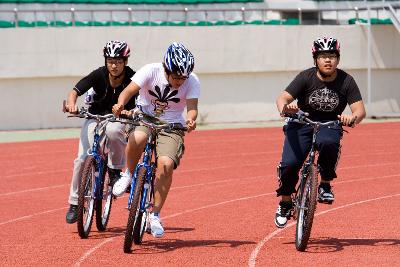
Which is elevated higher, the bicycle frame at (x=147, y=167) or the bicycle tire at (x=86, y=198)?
the bicycle frame at (x=147, y=167)

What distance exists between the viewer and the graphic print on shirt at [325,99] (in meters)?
10.7

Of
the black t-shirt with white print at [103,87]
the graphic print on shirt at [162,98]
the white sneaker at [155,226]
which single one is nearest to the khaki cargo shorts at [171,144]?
the graphic print on shirt at [162,98]

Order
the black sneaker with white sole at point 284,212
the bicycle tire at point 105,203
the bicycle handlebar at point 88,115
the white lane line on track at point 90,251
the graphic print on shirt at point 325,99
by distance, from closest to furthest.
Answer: the white lane line on track at point 90,251 < the graphic print on shirt at point 325,99 < the black sneaker with white sole at point 284,212 < the bicycle handlebar at point 88,115 < the bicycle tire at point 105,203

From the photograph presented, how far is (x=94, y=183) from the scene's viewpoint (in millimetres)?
11523

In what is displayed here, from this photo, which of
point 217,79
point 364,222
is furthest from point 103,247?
point 217,79

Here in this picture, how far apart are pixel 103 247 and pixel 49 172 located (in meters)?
9.05

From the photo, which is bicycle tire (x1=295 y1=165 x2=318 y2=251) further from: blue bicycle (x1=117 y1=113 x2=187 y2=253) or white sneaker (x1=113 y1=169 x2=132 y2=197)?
white sneaker (x1=113 y1=169 x2=132 y2=197)

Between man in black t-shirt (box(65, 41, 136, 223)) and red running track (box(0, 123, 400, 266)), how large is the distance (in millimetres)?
629

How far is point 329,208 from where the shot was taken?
550 inches

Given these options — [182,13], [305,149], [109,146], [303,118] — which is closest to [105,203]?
[109,146]

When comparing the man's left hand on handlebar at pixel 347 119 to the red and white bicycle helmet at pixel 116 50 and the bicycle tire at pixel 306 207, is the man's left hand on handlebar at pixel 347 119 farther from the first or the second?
the red and white bicycle helmet at pixel 116 50

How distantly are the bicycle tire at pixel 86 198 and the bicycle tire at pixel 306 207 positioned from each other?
212cm

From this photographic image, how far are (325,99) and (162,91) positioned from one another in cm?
152

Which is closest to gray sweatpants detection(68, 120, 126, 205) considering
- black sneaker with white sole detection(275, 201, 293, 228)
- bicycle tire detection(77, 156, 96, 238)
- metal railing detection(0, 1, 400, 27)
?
bicycle tire detection(77, 156, 96, 238)
